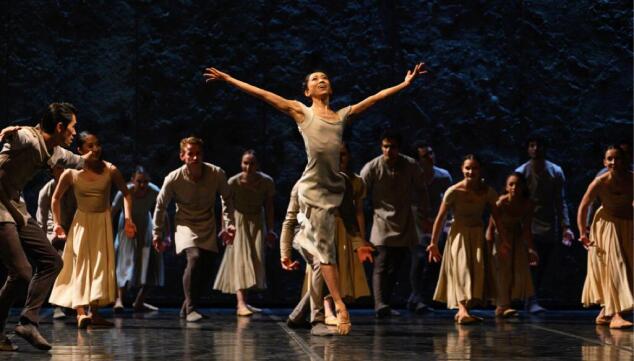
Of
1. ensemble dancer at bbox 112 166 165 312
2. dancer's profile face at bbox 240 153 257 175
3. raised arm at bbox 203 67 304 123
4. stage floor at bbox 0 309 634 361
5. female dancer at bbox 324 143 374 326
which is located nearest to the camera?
stage floor at bbox 0 309 634 361

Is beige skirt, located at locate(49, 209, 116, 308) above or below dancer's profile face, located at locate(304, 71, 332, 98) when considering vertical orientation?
below

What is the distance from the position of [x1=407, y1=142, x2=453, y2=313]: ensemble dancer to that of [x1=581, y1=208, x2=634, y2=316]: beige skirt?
1657 mm

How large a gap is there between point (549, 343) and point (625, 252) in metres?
1.94

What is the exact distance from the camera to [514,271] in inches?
373

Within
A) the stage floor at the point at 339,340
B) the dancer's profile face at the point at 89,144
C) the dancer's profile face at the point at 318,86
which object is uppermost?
the dancer's profile face at the point at 318,86

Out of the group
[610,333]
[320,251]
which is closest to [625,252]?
[610,333]

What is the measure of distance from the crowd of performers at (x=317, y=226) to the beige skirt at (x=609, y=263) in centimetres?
1

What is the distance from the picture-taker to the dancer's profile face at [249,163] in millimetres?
9680

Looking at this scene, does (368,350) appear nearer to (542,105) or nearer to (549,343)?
(549,343)

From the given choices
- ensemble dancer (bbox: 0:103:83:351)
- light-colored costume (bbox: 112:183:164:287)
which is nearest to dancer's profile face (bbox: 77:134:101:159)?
ensemble dancer (bbox: 0:103:83:351)

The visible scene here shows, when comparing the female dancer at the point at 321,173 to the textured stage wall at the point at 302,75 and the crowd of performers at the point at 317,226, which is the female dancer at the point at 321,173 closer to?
the crowd of performers at the point at 317,226

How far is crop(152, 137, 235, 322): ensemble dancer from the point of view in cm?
874

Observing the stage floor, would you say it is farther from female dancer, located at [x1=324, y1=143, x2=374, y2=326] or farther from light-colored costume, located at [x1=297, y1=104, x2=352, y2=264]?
light-colored costume, located at [x1=297, y1=104, x2=352, y2=264]

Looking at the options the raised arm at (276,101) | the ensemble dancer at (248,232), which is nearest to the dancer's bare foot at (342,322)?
the raised arm at (276,101)
